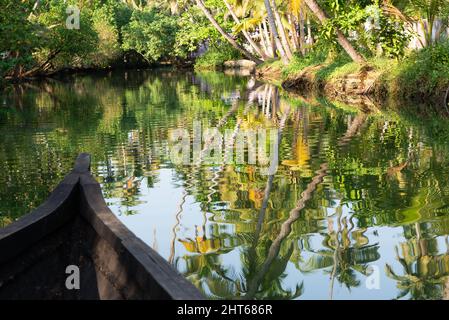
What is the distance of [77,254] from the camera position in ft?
18.2

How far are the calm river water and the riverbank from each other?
7.29 ft

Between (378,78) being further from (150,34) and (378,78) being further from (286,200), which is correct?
(150,34)

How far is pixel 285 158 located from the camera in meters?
12.2

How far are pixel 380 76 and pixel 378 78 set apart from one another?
12.4 inches

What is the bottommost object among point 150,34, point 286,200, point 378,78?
point 286,200

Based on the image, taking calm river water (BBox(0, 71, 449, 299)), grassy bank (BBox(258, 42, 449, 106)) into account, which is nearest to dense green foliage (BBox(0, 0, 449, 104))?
grassy bank (BBox(258, 42, 449, 106))

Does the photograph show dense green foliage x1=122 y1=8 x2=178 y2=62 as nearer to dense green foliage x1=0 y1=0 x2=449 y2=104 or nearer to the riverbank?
dense green foliage x1=0 y1=0 x2=449 y2=104

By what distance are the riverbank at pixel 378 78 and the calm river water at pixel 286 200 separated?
87.5 inches

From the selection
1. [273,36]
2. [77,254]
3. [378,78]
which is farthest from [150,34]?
[77,254]

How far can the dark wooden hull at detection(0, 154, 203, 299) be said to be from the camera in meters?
4.26

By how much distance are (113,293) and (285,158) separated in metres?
7.78

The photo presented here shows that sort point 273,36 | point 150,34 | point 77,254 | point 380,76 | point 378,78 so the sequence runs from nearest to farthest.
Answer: point 77,254, point 380,76, point 378,78, point 273,36, point 150,34

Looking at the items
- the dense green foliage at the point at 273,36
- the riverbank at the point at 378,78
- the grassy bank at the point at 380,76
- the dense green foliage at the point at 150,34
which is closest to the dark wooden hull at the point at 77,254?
the riverbank at the point at 378,78
